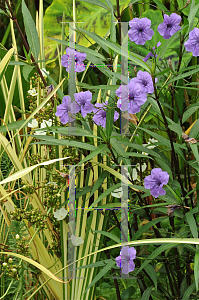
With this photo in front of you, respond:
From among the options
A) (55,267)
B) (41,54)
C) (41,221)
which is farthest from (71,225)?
(41,54)

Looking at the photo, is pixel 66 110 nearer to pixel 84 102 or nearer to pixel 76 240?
pixel 84 102

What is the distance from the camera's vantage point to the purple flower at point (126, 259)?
1.94ft

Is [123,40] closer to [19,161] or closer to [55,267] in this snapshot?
[19,161]

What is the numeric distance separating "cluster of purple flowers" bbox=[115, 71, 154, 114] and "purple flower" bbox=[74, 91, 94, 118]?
2.2 inches

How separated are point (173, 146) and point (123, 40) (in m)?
0.22

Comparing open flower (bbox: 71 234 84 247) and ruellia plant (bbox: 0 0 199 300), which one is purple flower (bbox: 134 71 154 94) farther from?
open flower (bbox: 71 234 84 247)

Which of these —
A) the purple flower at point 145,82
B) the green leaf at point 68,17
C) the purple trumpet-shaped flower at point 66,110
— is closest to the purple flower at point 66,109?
the purple trumpet-shaped flower at point 66,110

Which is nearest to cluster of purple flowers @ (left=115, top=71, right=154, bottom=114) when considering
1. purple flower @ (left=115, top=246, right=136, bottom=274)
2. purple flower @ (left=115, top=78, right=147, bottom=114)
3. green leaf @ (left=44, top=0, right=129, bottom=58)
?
purple flower @ (left=115, top=78, right=147, bottom=114)

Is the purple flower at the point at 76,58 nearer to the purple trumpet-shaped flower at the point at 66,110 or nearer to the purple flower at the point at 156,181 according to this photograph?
the purple trumpet-shaped flower at the point at 66,110

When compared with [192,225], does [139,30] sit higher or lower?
higher

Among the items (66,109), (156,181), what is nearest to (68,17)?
(66,109)

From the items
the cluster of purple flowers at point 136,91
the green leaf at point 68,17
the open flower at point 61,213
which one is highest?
the green leaf at point 68,17

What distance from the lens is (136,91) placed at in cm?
52

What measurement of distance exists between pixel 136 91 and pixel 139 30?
Result: 5.8 inches
